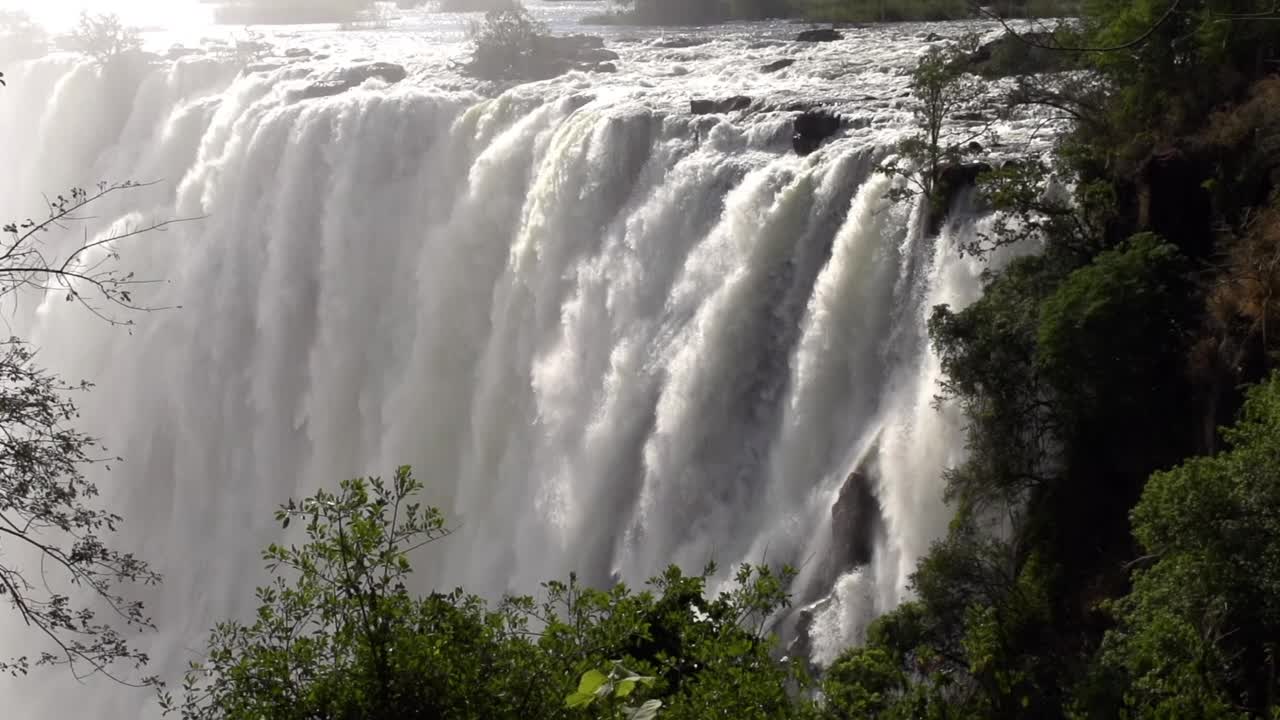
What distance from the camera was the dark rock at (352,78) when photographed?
93.6 ft

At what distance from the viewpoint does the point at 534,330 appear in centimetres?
1970

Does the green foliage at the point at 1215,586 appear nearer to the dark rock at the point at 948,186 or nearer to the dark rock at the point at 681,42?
the dark rock at the point at 948,186

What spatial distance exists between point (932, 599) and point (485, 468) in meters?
10.6

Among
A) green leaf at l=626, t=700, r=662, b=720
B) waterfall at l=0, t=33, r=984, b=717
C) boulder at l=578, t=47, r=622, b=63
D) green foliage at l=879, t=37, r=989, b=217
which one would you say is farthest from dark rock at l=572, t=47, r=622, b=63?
green leaf at l=626, t=700, r=662, b=720

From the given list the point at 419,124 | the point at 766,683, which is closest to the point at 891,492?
the point at 766,683

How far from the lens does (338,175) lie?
953 inches

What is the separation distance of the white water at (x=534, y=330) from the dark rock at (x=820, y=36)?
73 cm

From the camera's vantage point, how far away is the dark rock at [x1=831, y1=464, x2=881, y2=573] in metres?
13.1

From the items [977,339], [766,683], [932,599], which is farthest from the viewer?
[977,339]

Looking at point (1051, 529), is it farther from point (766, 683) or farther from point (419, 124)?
point (419, 124)

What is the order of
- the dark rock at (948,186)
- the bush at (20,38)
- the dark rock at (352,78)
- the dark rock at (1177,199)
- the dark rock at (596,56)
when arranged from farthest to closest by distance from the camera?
1. the bush at (20,38)
2. the dark rock at (596,56)
3. the dark rock at (352,78)
4. the dark rock at (948,186)
5. the dark rock at (1177,199)

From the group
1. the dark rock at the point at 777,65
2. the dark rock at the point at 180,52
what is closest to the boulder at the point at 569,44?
the dark rock at the point at 777,65

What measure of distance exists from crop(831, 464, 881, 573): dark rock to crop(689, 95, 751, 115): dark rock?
8217 mm

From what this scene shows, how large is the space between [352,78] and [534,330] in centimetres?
1329
